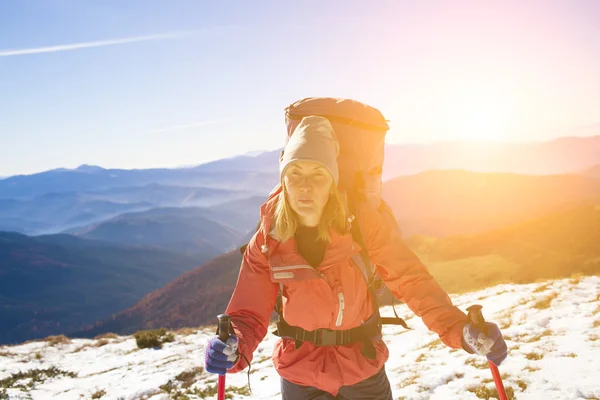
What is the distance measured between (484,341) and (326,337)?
125 centimetres

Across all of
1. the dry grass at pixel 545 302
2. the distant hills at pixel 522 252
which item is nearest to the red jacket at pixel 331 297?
the dry grass at pixel 545 302

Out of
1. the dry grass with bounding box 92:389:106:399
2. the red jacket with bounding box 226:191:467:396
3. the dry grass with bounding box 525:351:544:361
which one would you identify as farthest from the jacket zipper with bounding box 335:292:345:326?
the dry grass with bounding box 92:389:106:399

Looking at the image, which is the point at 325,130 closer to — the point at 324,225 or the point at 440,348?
the point at 324,225

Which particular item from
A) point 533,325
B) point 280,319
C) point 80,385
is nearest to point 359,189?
point 280,319

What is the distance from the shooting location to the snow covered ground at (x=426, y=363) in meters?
6.05

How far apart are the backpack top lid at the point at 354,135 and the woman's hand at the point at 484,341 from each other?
1.32m

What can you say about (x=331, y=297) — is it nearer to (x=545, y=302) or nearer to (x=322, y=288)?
(x=322, y=288)

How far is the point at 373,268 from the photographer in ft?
10.5

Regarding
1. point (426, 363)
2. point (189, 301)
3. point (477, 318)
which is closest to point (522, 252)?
point (426, 363)

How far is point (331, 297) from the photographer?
2922 millimetres

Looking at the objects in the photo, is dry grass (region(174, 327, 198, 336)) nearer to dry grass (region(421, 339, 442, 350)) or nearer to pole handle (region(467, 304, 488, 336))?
dry grass (region(421, 339, 442, 350))

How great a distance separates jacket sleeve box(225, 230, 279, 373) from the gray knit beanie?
0.78m

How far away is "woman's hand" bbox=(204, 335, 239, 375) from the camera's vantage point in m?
2.74

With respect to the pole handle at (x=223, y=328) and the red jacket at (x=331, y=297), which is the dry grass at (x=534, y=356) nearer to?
the red jacket at (x=331, y=297)
